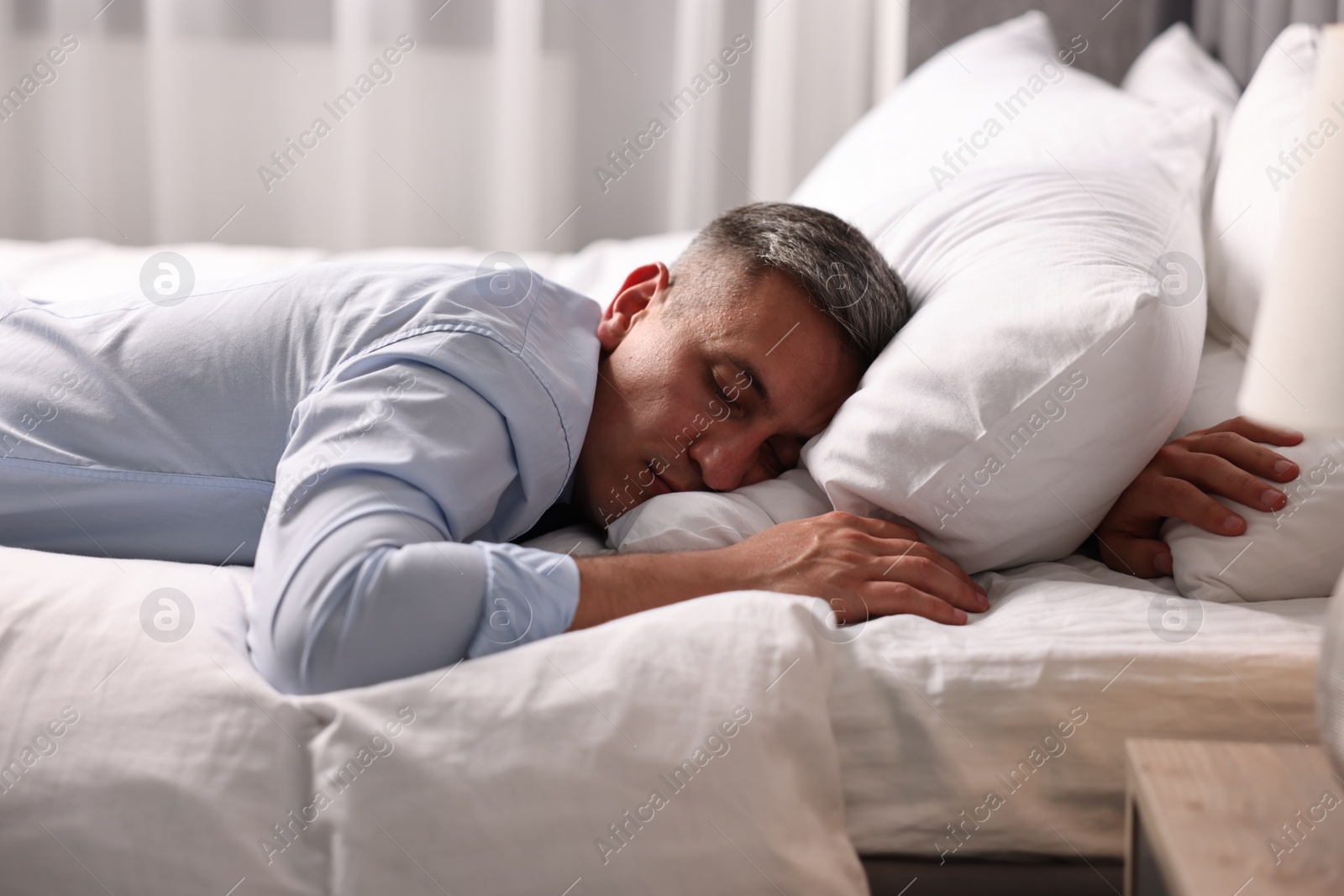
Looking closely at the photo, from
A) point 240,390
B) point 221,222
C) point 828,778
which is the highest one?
point 240,390

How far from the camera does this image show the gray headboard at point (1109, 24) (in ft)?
5.60

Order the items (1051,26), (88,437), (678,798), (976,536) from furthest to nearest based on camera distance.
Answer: (1051,26) → (88,437) → (976,536) → (678,798)

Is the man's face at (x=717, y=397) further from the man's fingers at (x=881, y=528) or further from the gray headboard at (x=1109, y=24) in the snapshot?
the gray headboard at (x=1109, y=24)

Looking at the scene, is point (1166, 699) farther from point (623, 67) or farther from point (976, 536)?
point (623, 67)

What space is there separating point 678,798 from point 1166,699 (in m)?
0.35

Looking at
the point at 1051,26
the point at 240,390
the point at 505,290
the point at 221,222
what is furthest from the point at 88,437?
the point at 1051,26

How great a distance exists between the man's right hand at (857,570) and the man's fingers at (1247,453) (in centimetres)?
24

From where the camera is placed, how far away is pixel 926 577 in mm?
866

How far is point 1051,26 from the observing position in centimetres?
217

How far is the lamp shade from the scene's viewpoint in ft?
1.82

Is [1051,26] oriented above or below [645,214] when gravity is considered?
above

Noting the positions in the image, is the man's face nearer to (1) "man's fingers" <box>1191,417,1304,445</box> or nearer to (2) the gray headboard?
(1) "man's fingers" <box>1191,417,1304,445</box>

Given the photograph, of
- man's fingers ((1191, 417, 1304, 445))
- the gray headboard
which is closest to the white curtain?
the gray headboard

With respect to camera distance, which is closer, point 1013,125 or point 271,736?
point 271,736
